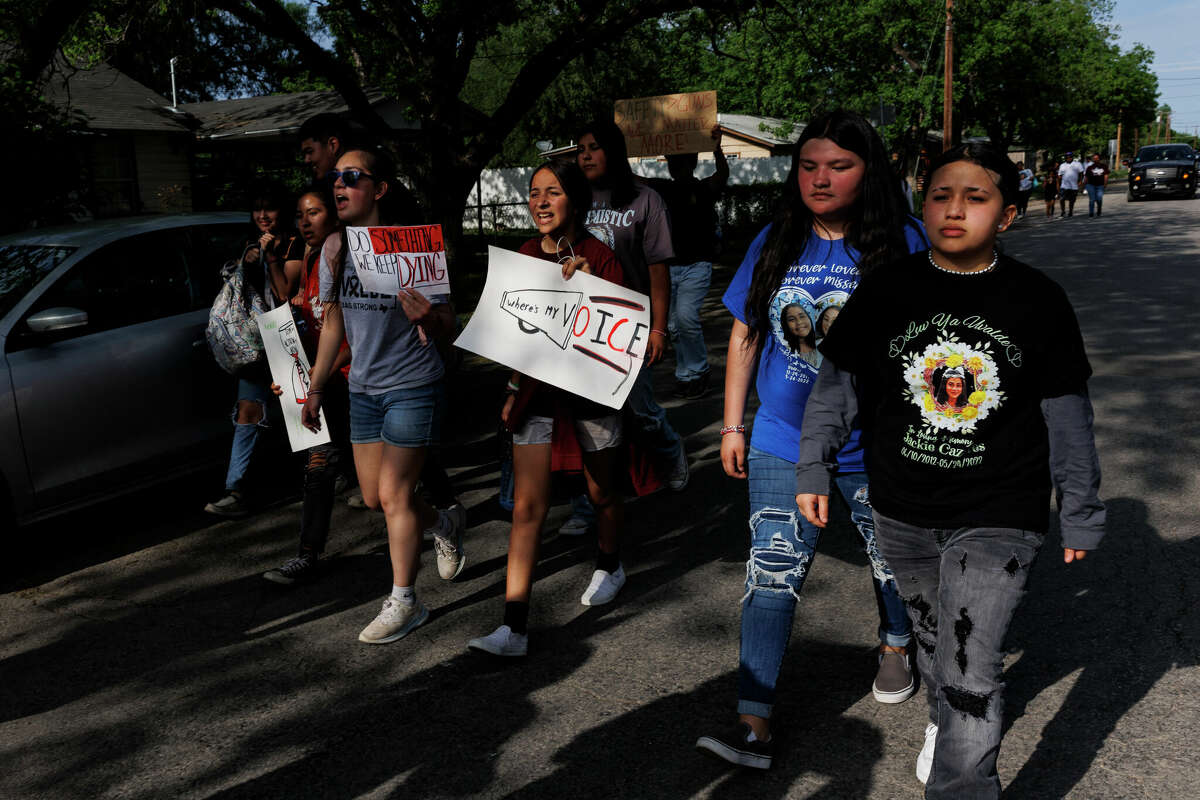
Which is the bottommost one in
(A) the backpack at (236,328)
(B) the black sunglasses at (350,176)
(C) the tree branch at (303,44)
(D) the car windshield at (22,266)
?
(A) the backpack at (236,328)

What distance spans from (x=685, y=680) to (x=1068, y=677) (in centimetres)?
131

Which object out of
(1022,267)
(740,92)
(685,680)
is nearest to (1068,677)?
(685,680)

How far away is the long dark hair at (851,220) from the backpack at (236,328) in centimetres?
339

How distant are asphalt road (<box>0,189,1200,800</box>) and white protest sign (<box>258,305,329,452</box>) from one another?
2.58ft

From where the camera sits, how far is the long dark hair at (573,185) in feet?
13.3

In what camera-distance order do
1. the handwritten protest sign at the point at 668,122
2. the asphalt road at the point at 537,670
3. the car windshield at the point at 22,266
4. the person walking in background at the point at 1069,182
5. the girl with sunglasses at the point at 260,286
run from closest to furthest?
the asphalt road at the point at 537,670
the car windshield at the point at 22,266
the girl with sunglasses at the point at 260,286
the handwritten protest sign at the point at 668,122
the person walking in background at the point at 1069,182

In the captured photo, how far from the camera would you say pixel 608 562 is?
15.1 ft

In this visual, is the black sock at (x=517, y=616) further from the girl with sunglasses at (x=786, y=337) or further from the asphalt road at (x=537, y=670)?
the girl with sunglasses at (x=786, y=337)

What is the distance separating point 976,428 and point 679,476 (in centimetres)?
351

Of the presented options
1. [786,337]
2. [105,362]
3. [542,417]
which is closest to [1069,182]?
[105,362]

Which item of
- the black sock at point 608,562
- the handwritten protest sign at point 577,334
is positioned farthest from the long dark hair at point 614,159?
the black sock at point 608,562

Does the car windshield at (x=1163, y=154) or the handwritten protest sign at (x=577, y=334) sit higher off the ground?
the car windshield at (x=1163, y=154)

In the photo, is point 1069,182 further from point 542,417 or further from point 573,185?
point 542,417

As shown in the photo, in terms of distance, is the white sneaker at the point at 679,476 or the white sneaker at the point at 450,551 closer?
the white sneaker at the point at 450,551
